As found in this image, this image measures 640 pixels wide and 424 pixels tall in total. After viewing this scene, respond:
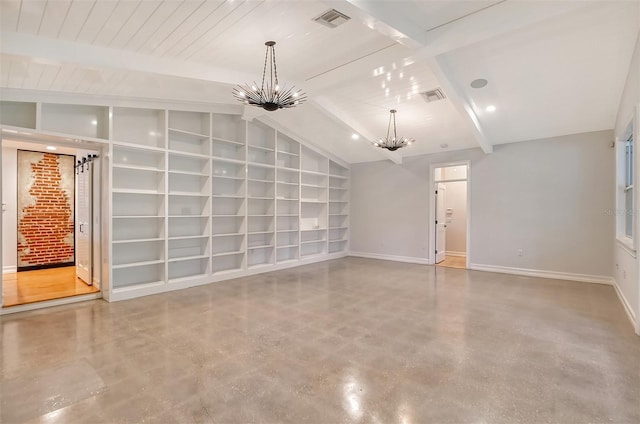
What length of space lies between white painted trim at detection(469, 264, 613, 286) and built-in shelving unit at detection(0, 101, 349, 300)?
13.4 feet

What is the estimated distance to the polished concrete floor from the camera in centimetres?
213

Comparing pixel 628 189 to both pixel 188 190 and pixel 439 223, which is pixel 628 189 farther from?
pixel 188 190

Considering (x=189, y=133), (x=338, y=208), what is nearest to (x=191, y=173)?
(x=189, y=133)

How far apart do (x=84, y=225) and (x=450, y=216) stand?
9164 mm

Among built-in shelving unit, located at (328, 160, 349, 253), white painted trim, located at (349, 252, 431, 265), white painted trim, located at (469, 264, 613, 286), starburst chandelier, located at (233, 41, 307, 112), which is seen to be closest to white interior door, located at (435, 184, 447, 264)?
white painted trim, located at (349, 252, 431, 265)

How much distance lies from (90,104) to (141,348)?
3654mm

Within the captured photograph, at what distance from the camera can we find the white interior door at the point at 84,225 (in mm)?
5305

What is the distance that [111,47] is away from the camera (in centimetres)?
352

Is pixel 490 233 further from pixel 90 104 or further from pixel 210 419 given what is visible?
pixel 90 104

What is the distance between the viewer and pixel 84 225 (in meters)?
5.53

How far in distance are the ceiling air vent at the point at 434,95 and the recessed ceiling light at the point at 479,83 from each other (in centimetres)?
50

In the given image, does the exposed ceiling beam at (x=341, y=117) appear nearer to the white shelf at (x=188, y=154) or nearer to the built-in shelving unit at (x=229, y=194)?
the built-in shelving unit at (x=229, y=194)

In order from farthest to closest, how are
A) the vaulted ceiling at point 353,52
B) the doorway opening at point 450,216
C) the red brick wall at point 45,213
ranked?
1. the doorway opening at point 450,216
2. the red brick wall at point 45,213
3. the vaulted ceiling at point 353,52

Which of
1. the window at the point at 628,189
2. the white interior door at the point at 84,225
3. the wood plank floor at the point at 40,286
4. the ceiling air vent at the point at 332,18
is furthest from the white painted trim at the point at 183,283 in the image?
the window at the point at 628,189
